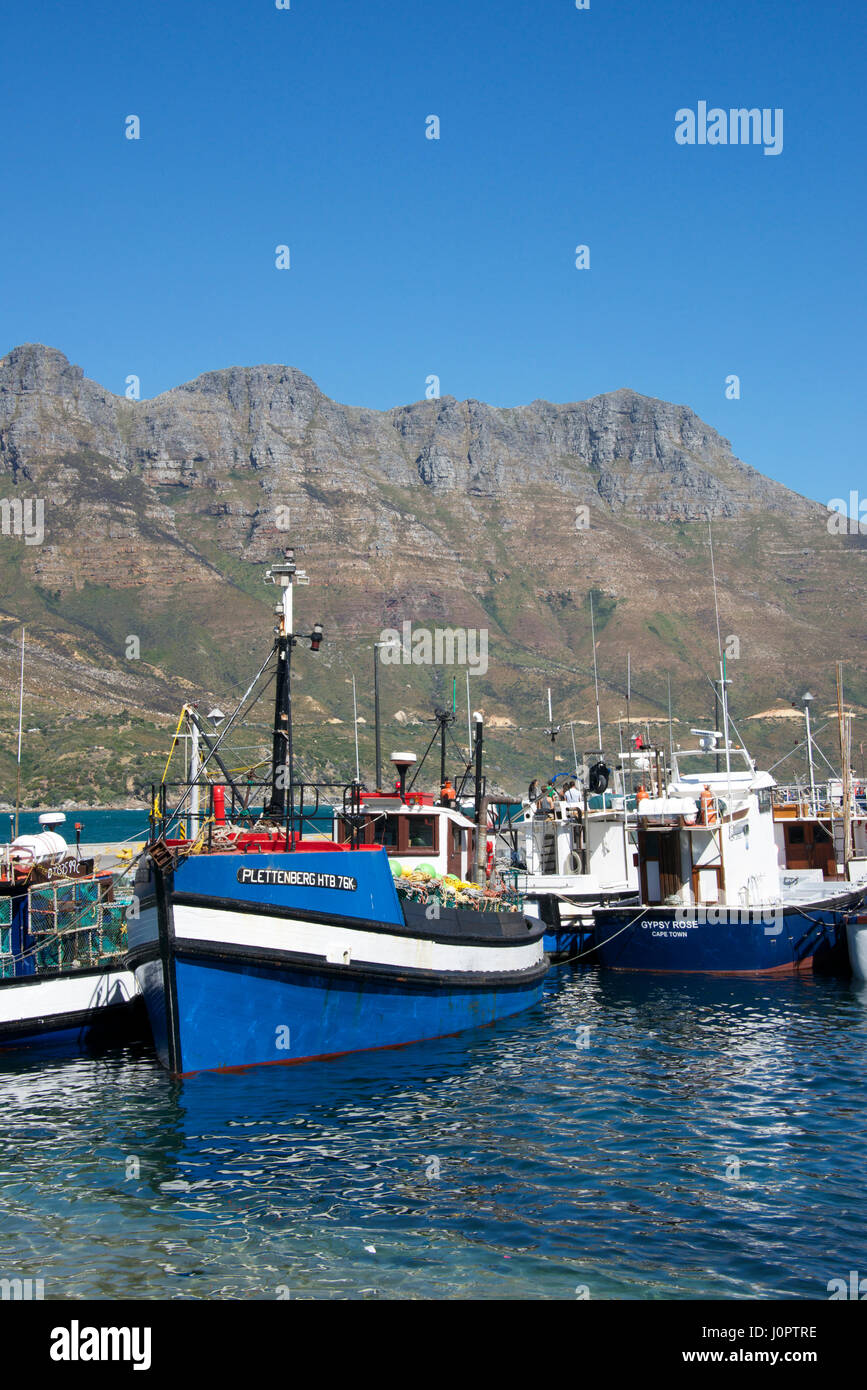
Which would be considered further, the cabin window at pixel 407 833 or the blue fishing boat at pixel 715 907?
the blue fishing boat at pixel 715 907

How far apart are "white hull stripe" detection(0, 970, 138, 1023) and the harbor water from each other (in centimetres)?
96

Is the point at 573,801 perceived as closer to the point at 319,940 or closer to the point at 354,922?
the point at 354,922

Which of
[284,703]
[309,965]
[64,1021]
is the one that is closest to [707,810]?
[284,703]

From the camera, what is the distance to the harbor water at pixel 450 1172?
11461mm

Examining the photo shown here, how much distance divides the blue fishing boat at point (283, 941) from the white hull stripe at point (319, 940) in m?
0.02

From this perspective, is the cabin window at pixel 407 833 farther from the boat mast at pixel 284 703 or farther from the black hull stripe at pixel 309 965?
the boat mast at pixel 284 703

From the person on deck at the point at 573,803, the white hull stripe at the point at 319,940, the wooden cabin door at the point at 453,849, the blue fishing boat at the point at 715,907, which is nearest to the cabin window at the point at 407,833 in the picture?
the wooden cabin door at the point at 453,849

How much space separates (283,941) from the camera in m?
18.8

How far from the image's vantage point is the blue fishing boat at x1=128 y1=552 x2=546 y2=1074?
18281 mm

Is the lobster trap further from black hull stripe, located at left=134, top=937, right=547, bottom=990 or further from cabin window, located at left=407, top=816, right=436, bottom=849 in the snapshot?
cabin window, located at left=407, top=816, right=436, bottom=849

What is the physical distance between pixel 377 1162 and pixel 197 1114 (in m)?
3.44
